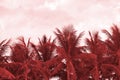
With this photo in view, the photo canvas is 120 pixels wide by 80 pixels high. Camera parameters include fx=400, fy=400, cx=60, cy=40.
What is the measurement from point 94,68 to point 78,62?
2.00 metres

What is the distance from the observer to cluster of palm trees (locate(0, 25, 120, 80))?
39.2 meters

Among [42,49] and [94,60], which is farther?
[42,49]

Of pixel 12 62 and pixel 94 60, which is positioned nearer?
pixel 94 60

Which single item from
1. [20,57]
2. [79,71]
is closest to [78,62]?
[79,71]

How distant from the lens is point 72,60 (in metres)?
39.8

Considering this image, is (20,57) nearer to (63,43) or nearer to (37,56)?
(37,56)

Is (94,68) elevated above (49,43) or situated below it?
below

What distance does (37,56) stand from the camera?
145 ft

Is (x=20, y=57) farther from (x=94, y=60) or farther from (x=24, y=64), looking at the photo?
(x=94, y=60)

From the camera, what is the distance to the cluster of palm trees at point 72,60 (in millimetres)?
39188

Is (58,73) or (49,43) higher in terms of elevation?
(49,43)

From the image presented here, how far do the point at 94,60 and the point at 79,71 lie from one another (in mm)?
2195

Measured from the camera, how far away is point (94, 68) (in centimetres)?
3903

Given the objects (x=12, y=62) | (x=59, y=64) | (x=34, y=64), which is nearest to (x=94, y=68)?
(x=59, y=64)
